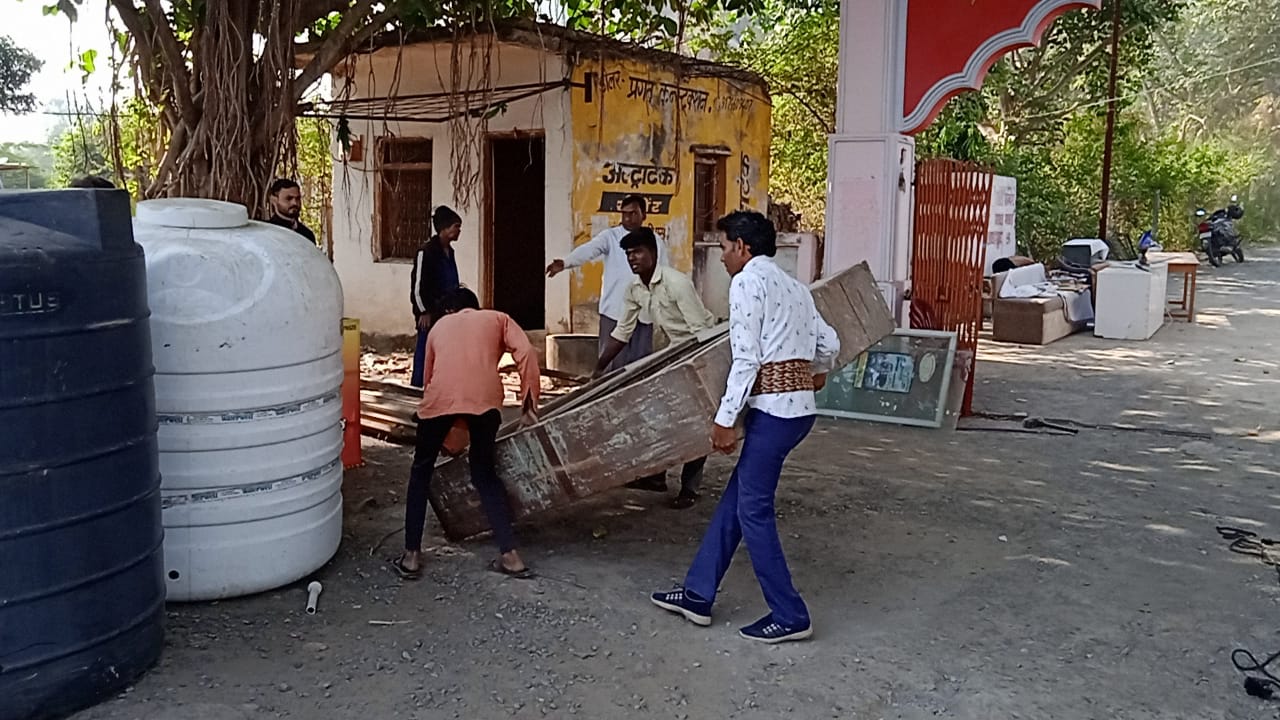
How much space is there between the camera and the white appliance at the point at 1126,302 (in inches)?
517

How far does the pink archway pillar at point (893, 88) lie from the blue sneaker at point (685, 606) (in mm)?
4365

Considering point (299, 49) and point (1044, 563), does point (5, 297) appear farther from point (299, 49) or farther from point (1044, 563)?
point (299, 49)

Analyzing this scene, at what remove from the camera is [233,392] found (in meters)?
4.32

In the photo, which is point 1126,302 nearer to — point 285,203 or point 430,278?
point 430,278

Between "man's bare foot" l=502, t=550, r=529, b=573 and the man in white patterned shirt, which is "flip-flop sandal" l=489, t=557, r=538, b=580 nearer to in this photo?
"man's bare foot" l=502, t=550, r=529, b=573

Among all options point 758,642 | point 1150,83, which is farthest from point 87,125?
point 1150,83

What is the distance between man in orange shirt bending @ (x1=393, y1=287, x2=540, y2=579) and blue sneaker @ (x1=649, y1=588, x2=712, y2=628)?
0.70 metres

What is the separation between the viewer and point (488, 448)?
4.80 metres

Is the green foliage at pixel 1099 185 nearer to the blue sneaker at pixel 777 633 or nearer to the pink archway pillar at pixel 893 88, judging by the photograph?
the pink archway pillar at pixel 893 88

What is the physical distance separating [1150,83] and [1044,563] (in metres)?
39.0

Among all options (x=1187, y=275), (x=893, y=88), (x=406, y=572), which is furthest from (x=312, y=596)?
(x=1187, y=275)

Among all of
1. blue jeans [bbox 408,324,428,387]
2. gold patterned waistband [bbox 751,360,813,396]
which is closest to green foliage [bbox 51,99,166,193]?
blue jeans [bbox 408,324,428,387]

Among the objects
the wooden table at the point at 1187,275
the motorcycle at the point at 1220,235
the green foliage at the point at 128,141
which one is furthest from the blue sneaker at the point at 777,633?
the motorcycle at the point at 1220,235

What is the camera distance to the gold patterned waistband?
4.03 m
